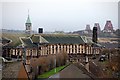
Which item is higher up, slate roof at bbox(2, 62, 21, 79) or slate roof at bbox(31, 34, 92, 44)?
slate roof at bbox(31, 34, 92, 44)

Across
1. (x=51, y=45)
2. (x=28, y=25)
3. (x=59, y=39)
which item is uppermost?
(x=28, y=25)

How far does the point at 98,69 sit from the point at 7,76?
3.99ft

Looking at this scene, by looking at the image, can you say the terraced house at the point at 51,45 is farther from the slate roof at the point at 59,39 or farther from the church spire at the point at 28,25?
the church spire at the point at 28,25

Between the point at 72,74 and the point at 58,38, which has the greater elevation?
the point at 58,38

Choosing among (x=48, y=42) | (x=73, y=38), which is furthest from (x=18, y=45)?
(x=73, y=38)

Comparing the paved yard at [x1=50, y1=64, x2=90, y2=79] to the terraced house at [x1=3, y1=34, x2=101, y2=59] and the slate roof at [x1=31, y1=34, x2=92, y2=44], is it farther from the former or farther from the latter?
the slate roof at [x1=31, y1=34, x2=92, y2=44]

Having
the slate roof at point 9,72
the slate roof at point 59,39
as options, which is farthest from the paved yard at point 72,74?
the slate roof at point 59,39

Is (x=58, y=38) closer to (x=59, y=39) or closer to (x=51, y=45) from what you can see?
(x=59, y=39)

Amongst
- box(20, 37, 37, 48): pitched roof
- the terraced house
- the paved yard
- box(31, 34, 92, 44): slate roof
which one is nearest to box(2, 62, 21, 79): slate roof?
the paved yard

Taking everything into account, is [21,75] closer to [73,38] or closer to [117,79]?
[117,79]

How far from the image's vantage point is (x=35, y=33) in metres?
6.11

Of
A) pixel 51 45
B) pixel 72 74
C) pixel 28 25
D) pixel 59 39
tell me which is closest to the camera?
pixel 72 74

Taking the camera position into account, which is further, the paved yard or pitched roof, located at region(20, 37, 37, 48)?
pitched roof, located at region(20, 37, 37, 48)

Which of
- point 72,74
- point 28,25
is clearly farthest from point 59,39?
point 72,74
